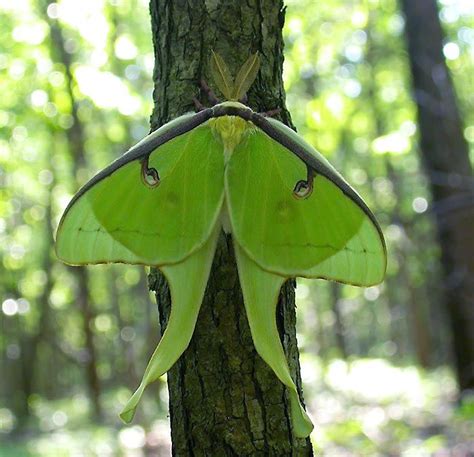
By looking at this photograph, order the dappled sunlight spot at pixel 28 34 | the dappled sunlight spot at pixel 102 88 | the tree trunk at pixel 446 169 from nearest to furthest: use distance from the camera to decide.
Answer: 1. the dappled sunlight spot at pixel 102 88
2. the dappled sunlight spot at pixel 28 34
3. the tree trunk at pixel 446 169

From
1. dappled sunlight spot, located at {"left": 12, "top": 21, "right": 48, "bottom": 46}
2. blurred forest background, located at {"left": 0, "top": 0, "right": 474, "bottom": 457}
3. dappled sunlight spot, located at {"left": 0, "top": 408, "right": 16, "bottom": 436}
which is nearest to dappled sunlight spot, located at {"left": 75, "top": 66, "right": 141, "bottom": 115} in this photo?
blurred forest background, located at {"left": 0, "top": 0, "right": 474, "bottom": 457}

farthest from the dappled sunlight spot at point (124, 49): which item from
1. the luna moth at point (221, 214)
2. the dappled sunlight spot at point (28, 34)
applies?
the luna moth at point (221, 214)

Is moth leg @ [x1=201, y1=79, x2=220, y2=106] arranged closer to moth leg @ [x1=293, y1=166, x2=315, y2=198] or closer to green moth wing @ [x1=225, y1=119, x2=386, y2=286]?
green moth wing @ [x1=225, y1=119, x2=386, y2=286]

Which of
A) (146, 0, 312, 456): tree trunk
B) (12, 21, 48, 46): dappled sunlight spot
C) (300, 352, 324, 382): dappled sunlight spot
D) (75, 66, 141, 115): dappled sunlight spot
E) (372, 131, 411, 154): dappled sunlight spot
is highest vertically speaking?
(12, 21, 48, 46): dappled sunlight spot

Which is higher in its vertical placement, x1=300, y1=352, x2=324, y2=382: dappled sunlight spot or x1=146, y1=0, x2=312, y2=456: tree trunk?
x1=146, y1=0, x2=312, y2=456: tree trunk

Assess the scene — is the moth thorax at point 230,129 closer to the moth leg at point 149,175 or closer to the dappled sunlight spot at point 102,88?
the moth leg at point 149,175

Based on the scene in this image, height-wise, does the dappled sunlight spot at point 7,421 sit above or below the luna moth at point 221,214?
below

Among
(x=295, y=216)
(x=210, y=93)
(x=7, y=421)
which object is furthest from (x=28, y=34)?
(x=7, y=421)
